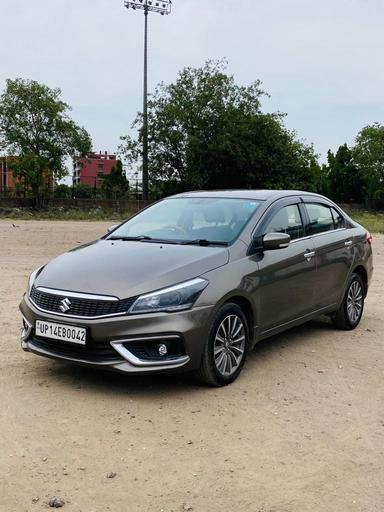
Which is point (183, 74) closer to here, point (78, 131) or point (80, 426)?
point (78, 131)

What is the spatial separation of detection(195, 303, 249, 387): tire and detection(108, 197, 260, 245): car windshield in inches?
28.3

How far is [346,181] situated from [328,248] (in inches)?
2017

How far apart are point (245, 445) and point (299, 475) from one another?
476 millimetres

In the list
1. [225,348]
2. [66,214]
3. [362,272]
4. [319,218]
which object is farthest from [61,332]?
[66,214]

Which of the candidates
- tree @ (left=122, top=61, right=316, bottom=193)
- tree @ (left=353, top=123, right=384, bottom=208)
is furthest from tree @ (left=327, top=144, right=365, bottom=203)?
tree @ (left=122, top=61, right=316, bottom=193)

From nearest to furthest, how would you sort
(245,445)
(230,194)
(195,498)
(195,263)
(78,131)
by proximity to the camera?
(195,498) < (245,445) < (195,263) < (230,194) < (78,131)

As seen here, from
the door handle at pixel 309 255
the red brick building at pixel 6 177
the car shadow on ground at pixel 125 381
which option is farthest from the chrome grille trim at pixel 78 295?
the red brick building at pixel 6 177

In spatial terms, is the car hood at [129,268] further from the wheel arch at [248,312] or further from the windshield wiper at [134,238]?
the wheel arch at [248,312]

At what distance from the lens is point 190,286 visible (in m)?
4.76

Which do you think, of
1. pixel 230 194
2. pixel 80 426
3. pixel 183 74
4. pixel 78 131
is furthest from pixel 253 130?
pixel 80 426

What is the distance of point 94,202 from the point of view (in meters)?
37.0

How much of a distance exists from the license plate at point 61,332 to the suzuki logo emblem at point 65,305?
12 centimetres

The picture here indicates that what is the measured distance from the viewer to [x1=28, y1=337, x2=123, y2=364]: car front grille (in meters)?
4.61

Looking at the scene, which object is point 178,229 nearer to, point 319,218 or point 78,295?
point 78,295
